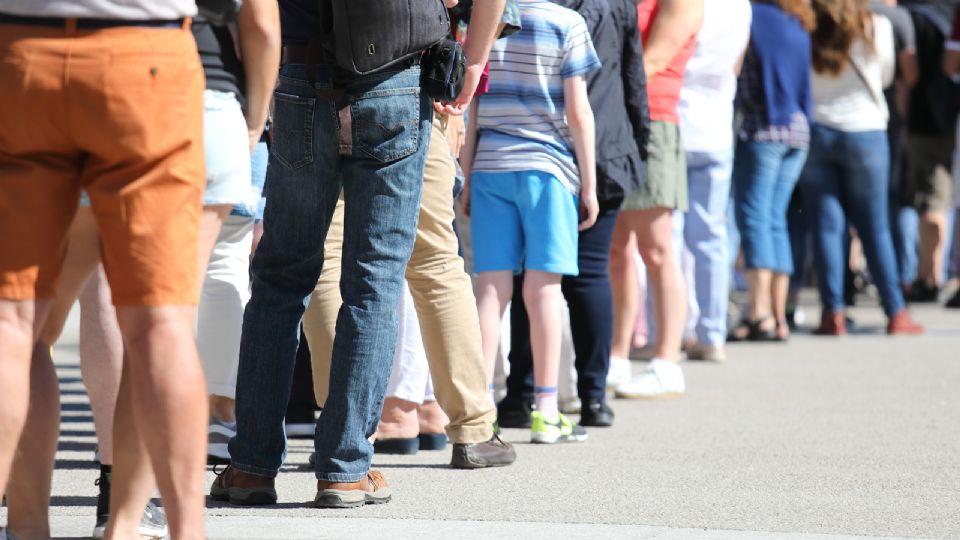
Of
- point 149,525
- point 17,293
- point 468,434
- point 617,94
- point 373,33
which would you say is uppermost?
point 373,33

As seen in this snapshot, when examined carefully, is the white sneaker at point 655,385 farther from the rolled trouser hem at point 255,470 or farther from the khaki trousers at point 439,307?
the rolled trouser hem at point 255,470

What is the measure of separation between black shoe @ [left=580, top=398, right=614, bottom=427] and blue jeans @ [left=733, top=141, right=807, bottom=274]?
3.83 meters

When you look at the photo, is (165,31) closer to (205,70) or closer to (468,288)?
(205,70)

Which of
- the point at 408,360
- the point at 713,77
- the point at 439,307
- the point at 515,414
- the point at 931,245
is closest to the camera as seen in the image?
the point at 439,307

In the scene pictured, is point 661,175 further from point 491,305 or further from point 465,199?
point 491,305

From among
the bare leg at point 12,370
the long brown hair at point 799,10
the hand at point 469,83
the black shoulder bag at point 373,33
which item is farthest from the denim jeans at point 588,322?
the long brown hair at point 799,10

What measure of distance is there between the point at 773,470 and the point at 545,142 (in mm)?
1516

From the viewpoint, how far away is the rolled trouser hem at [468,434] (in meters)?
5.67

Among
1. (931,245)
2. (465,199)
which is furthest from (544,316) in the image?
(931,245)

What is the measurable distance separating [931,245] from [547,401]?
9.01 metres

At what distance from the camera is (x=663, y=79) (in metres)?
8.05

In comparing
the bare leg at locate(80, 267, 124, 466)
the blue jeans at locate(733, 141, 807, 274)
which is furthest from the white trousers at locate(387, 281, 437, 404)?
the blue jeans at locate(733, 141, 807, 274)

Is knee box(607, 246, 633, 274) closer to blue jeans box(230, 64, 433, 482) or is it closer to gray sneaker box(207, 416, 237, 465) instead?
gray sneaker box(207, 416, 237, 465)

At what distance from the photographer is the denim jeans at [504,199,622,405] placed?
6.87 metres
